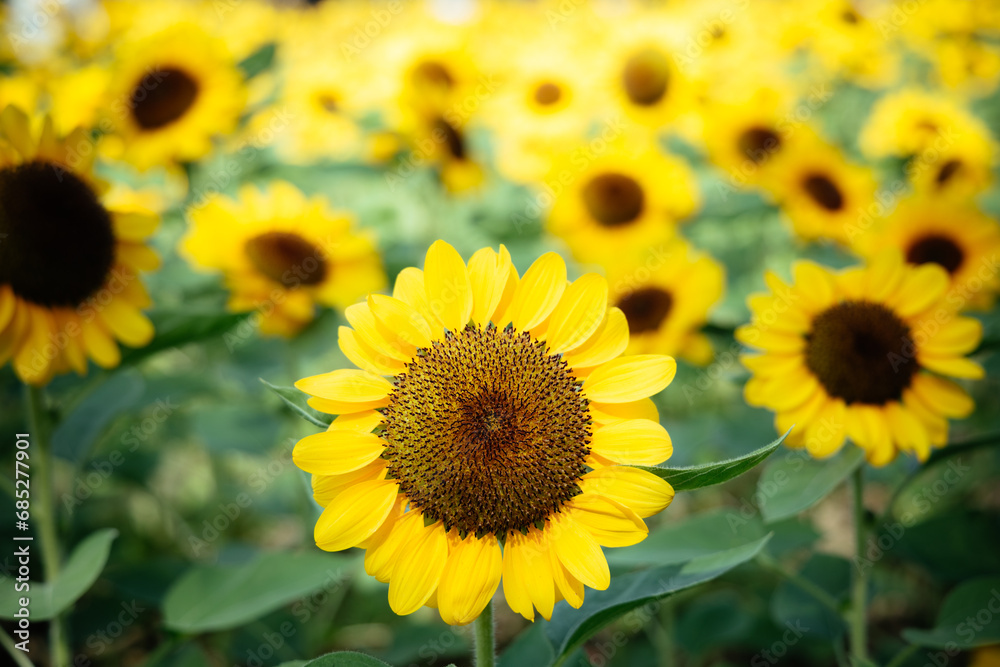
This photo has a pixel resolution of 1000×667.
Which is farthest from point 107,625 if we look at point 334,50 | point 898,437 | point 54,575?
point 334,50

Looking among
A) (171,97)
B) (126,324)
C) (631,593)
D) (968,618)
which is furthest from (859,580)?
(171,97)

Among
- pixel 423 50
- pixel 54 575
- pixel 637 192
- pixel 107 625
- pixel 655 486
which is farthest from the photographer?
pixel 423 50

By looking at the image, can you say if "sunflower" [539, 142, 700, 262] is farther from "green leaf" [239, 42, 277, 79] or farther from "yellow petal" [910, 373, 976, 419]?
"yellow petal" [910, 373, 976, 419]

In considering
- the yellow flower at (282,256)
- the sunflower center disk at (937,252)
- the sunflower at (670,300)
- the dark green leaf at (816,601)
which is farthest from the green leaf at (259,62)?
the dark green leaf at (816,601)

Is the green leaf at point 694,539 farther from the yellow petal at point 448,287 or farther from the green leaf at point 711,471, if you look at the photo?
the yellow petal at point 448,287

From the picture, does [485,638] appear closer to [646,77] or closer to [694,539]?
[694,539]

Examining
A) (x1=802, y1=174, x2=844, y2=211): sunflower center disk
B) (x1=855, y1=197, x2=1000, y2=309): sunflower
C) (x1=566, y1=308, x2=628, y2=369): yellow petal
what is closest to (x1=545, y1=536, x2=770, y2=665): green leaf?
(x1=566, y1=308, x2=628, y2=369): yellow petal

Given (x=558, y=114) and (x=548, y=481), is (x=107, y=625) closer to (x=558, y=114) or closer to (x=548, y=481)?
(x=548, y=481)
